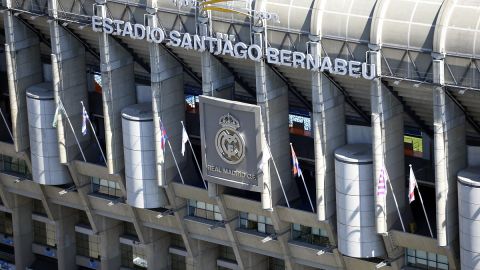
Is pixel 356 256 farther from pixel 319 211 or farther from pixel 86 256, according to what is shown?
pixel 86 256

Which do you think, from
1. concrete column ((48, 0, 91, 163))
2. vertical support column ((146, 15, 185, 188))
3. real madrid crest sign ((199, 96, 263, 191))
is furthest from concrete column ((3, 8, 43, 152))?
real madrid crest sign ((199, 96, 263, 191))

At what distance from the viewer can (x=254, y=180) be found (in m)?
123

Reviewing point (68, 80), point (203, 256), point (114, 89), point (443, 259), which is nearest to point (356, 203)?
point (443, 259)

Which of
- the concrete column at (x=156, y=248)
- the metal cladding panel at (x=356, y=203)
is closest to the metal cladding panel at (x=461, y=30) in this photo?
the metal cladding panel at (x=356, y=203)

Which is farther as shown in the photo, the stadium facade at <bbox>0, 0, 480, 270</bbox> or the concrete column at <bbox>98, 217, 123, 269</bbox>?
the concrete column at <bbox>98, 217, 123, 269</bbox>

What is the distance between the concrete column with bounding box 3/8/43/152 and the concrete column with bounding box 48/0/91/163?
491 cm

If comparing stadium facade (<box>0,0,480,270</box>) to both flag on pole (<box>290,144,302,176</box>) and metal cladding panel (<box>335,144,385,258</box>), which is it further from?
flag on pole (<box>290,144,302,176</box>)

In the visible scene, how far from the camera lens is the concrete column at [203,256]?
134 meters

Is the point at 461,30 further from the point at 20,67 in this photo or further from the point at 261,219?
the point at 20,67

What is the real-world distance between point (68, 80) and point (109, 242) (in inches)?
567

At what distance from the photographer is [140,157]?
130125mm

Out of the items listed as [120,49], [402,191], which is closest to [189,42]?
[120,49]

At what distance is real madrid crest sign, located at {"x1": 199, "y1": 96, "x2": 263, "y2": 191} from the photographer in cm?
12188

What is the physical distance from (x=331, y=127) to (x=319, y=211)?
603 cm
